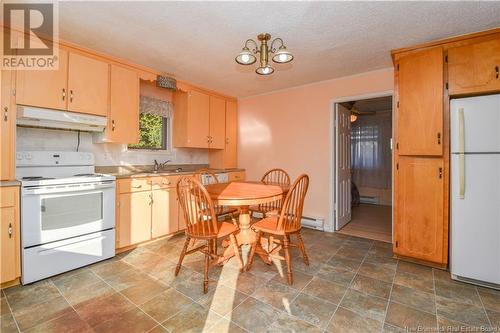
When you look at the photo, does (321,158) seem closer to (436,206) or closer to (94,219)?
(436,206)

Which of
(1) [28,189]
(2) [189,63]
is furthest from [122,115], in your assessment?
(1) [28,189]

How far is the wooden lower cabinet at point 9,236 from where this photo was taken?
6.37ft

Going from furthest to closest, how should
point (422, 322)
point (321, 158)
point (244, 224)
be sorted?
point (321, 158), point (244, 224), point (422, 322)

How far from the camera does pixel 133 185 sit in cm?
282

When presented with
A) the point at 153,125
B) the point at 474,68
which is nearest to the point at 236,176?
the point at 153,125

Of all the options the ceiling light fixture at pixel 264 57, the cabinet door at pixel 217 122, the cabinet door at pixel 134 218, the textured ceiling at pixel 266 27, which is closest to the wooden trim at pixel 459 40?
the textured ceiling at pixel 266 27

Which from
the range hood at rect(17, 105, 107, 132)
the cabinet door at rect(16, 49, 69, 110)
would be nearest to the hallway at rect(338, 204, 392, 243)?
the range hood at rect(17, 105, 107, 132)

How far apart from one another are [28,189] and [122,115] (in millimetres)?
1259

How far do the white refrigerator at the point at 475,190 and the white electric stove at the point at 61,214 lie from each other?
3429 millimetres

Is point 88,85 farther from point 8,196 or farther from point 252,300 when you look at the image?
point 252,300

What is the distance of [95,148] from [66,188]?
2.99 ft

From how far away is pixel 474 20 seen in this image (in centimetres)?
203

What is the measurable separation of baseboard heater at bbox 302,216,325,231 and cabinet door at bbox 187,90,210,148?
6.87ft

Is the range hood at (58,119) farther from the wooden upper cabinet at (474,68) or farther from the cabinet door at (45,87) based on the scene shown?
the wooden upper cabinet at (474,68)
